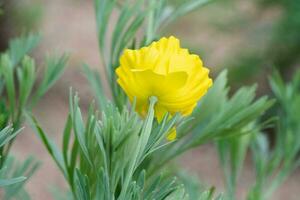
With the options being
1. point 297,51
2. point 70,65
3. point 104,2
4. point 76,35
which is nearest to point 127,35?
point 104,2

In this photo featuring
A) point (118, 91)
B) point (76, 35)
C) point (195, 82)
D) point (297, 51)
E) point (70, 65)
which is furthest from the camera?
point (76, 35)

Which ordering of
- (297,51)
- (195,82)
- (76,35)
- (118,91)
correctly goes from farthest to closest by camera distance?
(76,35) → (297,51) → (118,91) → (195,82)

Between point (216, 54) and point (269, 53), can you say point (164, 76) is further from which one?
point (216, 54)

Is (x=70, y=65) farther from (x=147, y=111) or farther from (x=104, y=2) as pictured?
(x=147, y=111)

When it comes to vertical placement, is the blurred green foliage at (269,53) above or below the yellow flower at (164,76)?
above

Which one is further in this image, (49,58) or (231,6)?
(231,6)

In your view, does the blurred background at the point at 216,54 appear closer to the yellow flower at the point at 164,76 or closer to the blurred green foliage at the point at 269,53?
the blurred green foliage at the point at 269,53

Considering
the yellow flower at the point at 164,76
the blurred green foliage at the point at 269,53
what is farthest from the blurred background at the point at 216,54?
the yellow flower at the point at 164,76
